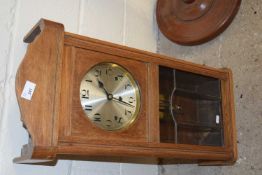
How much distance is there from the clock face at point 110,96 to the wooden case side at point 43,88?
4.0 inches

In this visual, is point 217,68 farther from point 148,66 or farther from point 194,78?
point 148,66

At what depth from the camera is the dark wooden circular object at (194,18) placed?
1.39 metres

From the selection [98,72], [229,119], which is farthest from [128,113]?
[229,119]

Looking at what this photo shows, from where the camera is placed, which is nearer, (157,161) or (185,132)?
(185,132)

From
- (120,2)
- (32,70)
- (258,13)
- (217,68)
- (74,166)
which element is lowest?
(74,166)

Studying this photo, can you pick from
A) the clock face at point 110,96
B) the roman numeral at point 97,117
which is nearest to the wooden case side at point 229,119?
the clock face at point 110,96

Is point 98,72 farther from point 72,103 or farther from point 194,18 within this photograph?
point 194,18

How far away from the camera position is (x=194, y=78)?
1.32 m

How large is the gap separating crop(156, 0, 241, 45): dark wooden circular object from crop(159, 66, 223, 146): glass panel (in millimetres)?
219

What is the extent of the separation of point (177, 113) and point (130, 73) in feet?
0.85

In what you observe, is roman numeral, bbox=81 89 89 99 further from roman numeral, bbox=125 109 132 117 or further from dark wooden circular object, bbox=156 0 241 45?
dark wooden circular object, bbox=156 0 241 45

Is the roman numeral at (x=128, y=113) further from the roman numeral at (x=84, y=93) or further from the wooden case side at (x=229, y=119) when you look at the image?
the wooden case side at (x=229, y=119)

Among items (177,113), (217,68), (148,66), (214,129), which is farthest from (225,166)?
(148,66)

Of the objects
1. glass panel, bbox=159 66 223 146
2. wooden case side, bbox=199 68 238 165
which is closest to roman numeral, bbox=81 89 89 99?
glass panel, bbox=159 66 223 146
